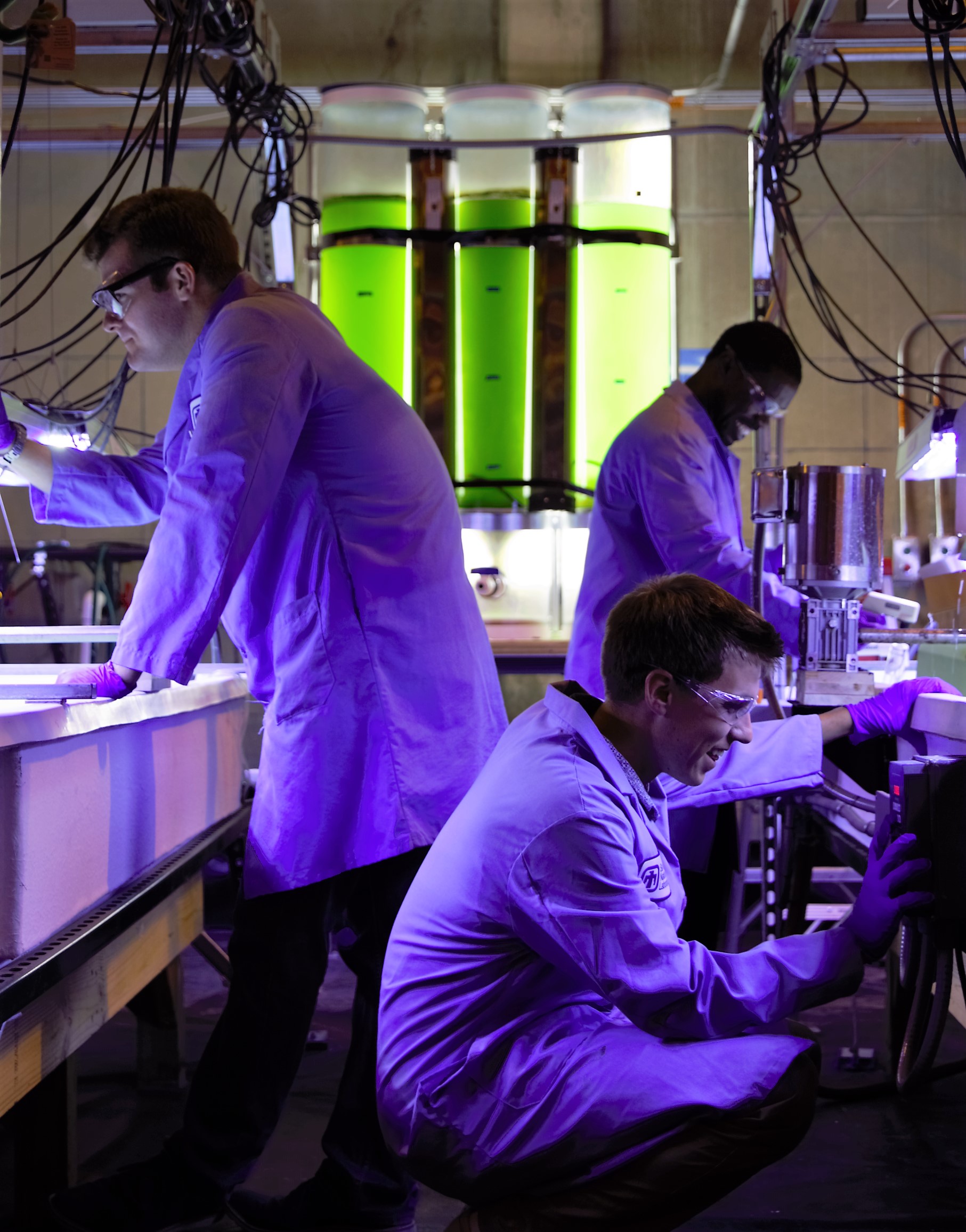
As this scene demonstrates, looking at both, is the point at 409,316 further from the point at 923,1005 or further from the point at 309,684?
the point at 923,1005

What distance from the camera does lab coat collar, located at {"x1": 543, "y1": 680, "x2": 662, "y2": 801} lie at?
1291 millimetres

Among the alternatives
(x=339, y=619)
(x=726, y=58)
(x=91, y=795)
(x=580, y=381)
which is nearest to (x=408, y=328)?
(x=580, y=381)

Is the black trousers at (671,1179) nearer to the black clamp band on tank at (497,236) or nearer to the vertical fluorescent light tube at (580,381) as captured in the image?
the vertical fluorescent light tube at (580,381)

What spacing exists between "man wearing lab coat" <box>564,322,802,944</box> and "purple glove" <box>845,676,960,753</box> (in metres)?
0.37

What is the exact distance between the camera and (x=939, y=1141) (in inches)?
90.3

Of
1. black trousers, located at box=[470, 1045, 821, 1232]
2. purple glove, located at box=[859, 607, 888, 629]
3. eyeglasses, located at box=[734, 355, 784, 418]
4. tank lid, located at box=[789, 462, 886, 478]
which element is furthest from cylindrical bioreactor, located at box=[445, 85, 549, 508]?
black trousers, located at box=[470, 1045, 821, 1232]

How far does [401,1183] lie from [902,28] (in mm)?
2843

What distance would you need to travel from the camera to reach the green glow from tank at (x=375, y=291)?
3.92 meters

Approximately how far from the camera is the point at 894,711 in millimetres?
1891

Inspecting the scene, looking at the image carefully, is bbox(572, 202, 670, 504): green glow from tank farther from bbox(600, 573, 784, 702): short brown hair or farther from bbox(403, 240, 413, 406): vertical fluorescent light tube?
bbox(600, 573, 784, 702): short brown hair

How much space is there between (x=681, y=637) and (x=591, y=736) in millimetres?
145

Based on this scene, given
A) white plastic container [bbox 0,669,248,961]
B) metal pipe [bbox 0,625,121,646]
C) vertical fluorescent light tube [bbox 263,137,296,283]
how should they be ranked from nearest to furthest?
white plastic container [bbox 0,669,248,961], metal pipe [bbox 0,625,121,646], vertical fluorescent light tube [bbox 263,137,296,283]

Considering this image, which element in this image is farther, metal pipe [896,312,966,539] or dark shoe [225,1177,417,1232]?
metal pipe [896,312,966,539]

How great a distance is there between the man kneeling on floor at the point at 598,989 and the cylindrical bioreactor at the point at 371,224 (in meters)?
2.74
